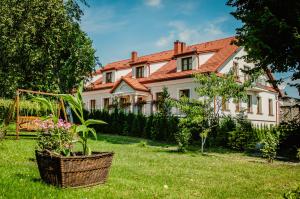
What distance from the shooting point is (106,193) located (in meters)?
5.38

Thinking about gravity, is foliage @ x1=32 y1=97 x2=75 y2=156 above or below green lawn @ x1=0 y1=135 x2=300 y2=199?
above

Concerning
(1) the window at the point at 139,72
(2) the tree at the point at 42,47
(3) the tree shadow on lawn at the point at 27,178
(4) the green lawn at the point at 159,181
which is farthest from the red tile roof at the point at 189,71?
(3) the tree shadow on lawn at the point at 27,178

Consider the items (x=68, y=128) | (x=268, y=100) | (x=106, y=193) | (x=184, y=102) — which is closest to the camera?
(x=106, y=193)

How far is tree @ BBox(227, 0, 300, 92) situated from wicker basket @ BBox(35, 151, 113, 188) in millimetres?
9266

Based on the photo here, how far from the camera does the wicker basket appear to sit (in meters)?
5.48

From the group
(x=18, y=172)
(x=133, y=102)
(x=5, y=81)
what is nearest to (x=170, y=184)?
(x=18, y=172)

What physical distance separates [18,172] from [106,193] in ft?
7.49

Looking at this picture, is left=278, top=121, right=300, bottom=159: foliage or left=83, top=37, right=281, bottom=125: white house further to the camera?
left=83, top=37, right=281, bottom=125: white house

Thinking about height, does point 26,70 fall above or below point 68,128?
above

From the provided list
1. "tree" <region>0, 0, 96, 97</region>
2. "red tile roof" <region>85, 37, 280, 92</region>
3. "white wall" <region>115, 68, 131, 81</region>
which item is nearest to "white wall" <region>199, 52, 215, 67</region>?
"red tile roof" <region>85, 37, 280, 92</region>

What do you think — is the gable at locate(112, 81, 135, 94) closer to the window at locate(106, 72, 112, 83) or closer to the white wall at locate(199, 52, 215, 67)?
the window at locate(106, 72, 112, 83)

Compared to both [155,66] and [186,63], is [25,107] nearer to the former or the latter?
[186,63]

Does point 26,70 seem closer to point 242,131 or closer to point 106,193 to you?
point 242,131

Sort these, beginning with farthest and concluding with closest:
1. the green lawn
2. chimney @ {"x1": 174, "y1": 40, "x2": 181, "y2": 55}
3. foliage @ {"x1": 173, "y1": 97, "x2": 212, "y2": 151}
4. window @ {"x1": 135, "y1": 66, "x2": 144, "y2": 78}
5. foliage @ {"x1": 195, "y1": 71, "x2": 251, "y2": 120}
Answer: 1. window @ {"x1": 135, "y1": 66, "x2": 144, "y2": 78}
2. chimney @ {"x1": 174, "y1": 40, "x2": 181, "y2": 55}
3. foliage @ {"x1": 195, "y1": 71, "x2": 251, "y2": 120}
4. foliage @ {"x1": 173, "y1": 97, "x2": 212, "y2": 151}
5. the green lawn
